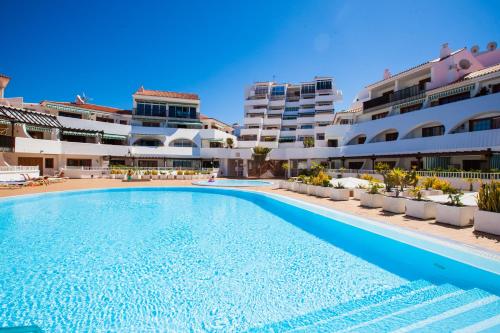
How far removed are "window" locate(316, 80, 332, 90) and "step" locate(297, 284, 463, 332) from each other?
52.7 meters

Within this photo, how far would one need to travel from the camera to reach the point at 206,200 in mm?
17844

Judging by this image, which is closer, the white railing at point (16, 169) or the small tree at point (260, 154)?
the white railing at point (16, 169)

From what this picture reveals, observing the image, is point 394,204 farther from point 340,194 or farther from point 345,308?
point 345,308

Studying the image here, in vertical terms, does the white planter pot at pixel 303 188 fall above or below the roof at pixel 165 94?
below

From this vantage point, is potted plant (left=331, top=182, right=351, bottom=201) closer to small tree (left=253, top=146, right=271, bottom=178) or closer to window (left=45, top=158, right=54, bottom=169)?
small tree (left=253, top=146, right=271, bottom=178)

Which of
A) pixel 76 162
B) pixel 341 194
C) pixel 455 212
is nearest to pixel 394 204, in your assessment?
pixel 455 212

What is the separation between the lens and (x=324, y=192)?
1658 centimetres

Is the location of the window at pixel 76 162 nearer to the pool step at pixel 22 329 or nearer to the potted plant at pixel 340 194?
Answer: the potted plant at pixel 340 194

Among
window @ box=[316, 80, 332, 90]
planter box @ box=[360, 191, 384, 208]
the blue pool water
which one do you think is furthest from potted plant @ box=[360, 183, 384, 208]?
window @ box=[316, 80, 332, 90]

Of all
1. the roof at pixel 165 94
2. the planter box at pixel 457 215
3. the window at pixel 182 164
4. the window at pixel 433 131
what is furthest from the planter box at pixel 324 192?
the roof at pixel 165 94

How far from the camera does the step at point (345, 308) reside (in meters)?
4.25

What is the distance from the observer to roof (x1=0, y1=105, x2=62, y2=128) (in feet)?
82.3

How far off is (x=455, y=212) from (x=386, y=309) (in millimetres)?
5987

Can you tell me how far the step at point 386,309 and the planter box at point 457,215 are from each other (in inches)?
167
